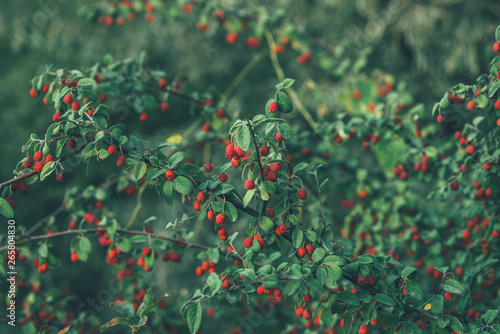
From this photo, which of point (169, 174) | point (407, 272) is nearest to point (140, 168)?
point (169, 174)

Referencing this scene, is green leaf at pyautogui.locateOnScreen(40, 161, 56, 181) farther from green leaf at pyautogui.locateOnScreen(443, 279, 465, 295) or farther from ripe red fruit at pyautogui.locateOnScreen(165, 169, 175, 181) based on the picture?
green leaf at pyautogui.locateOnScreen(443, 279, 465, 295)

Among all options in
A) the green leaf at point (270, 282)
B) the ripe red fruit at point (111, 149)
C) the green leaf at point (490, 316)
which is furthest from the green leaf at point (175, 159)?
the green leaf at point (490, 316)

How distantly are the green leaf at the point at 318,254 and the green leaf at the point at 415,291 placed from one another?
8.7 inches

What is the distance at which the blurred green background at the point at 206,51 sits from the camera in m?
2.74

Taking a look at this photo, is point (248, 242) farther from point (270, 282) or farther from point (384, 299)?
point (384, 299)

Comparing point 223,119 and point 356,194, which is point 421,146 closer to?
point 356,194

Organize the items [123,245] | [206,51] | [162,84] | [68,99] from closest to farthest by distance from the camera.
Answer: [68,99] → [123,245] → [162,84] → [206,51]

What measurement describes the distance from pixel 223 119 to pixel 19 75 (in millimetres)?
2568

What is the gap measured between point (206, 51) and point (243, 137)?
7.90 feet

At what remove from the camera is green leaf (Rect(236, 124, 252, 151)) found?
98 centimetres

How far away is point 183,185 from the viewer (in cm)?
106

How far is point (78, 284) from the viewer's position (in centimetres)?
375

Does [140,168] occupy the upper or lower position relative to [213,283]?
upper

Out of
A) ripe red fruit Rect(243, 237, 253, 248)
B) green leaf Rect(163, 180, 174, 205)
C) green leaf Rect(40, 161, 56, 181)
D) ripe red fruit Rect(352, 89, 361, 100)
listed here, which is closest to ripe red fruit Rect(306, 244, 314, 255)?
ripe red fruit Rect(243, 237, 253, 248)
